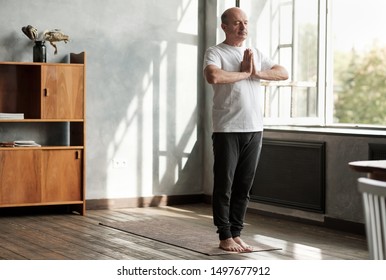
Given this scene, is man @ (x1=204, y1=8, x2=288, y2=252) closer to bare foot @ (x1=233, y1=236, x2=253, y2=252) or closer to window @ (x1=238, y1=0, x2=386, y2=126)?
bare foot @ (x1=233, y1=236, x2=253, y2=252)

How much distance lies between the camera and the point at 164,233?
6.17 metres

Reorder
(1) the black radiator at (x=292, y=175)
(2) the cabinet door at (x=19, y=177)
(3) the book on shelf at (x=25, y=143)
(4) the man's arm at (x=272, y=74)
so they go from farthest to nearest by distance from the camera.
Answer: (3) the book on shelf at (x=25, y=143)
(2) the cabinet door at (x=19, y=177)
(1) the black radiator at (x=292, y=175)
(4) the man's arm at (x=272, y=74)

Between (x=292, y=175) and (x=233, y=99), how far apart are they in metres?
1.98

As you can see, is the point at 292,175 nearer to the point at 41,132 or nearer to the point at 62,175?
the point at 62,175

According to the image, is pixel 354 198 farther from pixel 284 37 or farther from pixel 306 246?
pixel 284 37

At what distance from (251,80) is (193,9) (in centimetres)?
298

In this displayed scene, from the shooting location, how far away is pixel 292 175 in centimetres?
696

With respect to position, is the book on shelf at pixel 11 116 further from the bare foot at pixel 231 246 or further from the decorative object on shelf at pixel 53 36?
the bare foot at pixel 231 246

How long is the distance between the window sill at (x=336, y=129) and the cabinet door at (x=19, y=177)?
2.15 meters

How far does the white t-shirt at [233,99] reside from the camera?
5152mm

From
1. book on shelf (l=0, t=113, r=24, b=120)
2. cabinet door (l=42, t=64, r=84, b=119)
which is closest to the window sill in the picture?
cabinet door (l=42, t=64, r=84, b=119)

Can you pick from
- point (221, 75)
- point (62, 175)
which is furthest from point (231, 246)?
point (62, 175)

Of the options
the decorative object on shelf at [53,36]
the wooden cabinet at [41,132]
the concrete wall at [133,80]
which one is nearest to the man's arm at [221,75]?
the wooden cabinet at [41,132]
